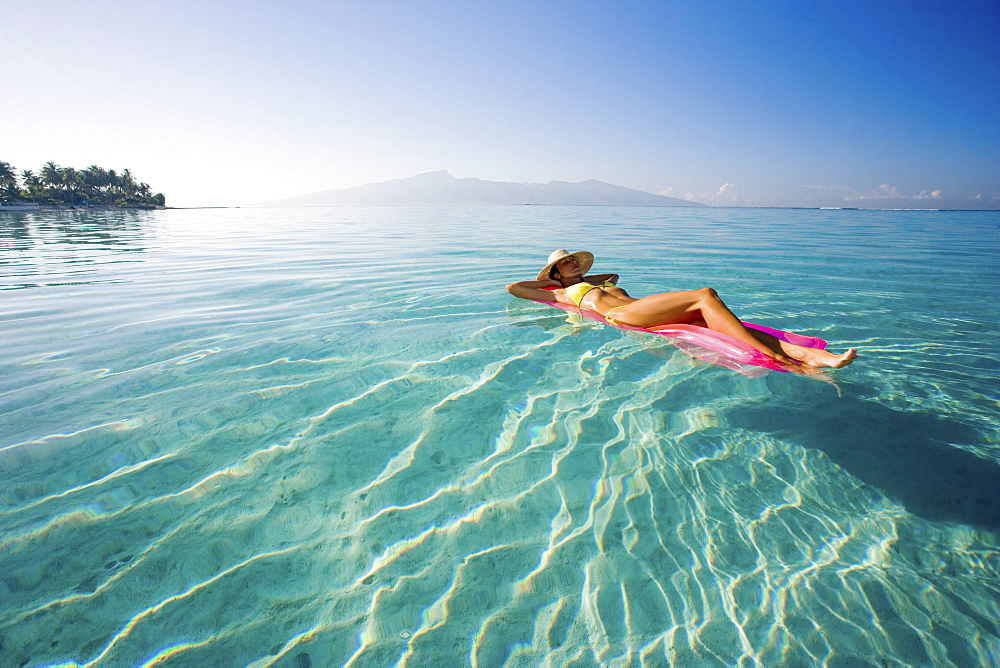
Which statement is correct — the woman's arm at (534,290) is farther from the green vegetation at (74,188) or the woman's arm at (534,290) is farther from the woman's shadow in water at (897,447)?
the green vegetation at (74,188)

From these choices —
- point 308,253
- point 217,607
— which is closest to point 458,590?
point 217,607

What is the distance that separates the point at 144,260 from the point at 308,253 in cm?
390

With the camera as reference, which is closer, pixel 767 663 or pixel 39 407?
pixel 767 663

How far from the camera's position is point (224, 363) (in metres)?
3.93

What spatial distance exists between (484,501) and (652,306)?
2.97 metres

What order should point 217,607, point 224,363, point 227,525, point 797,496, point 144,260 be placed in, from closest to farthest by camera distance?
point 217,607 → point 227,525 → point 797,496 → point 224,363 → point 144,260

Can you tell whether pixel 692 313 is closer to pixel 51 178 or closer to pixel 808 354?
pixel 808 354

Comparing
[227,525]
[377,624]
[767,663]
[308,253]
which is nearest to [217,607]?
[227,525]

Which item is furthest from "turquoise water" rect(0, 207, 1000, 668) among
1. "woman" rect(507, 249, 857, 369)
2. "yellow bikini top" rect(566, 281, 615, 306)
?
"yellow bikini top" rect(566, 281, 615, 306)

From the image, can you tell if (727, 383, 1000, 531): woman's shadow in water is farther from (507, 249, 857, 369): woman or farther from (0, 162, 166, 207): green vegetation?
(0, 162, 166, 207): green vegetation

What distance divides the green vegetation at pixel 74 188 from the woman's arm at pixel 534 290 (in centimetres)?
9157

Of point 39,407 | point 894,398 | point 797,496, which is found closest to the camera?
point 797,496

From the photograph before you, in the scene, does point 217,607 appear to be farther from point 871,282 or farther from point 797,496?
point 871,282

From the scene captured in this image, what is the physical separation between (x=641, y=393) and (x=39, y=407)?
4614 millimetres
